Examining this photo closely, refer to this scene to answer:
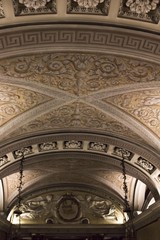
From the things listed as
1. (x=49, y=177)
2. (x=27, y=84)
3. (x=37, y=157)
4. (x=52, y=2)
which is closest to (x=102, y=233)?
(x=49, y=177)

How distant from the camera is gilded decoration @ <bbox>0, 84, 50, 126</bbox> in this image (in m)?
7.44

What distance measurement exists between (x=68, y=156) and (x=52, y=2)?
6.05 metres

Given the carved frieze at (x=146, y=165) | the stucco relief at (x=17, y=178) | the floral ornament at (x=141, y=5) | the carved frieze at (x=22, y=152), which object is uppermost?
the stucco relief at (x=17, y=178)

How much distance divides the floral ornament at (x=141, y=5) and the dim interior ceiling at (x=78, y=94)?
15 cm

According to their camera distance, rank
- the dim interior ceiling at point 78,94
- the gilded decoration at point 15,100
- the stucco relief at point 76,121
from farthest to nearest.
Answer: the stucco relief at point 76,121 → the gilded decoration at point 15,100 → the dim interior ceiling at point 78,94

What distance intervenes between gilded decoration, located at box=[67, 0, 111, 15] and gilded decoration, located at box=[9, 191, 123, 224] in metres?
9.76

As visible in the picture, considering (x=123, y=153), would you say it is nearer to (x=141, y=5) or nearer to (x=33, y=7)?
(x=141, y=5)

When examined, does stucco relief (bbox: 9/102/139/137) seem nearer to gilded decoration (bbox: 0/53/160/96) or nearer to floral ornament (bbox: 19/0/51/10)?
gilded decoration (bbox: 0/53/160/96)

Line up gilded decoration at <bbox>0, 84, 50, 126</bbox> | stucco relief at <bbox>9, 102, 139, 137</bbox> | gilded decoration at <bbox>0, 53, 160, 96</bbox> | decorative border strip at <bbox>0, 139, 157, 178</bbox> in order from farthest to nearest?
1. decorative border strip at <bbox>0, 139, 157, 178</bbox>
2. stucco relief at <bbox>9, 102, 139, 137</bbox>
3. gilded decoration at <bbox>0, 84, 50, 126</bbox>
4. gilded decoration at <bbox>0, 53, 160, 96</bbox>

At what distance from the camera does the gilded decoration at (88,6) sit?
17.6 feet

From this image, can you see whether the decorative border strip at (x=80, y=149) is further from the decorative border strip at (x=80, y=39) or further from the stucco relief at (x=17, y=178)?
the decorative border strip at (x=80, y=39)

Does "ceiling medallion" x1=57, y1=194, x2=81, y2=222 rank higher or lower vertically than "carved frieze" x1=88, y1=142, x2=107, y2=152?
lower

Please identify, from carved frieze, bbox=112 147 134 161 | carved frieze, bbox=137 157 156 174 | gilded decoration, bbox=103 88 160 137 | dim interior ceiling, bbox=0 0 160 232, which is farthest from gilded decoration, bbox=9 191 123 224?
gilded decoration, bbox=103 88 160 137

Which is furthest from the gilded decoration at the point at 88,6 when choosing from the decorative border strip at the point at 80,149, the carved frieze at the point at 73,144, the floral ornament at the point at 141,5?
the carved frieze at the point at 73,144
